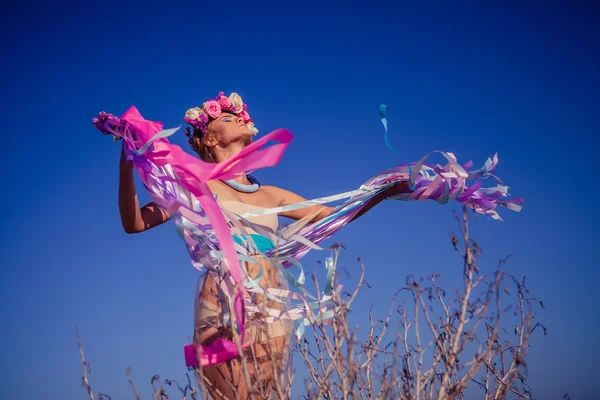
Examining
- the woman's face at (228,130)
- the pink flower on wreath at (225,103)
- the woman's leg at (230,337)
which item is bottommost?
the woman's leg at (230,337)

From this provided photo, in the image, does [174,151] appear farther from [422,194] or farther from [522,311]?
[522,311]

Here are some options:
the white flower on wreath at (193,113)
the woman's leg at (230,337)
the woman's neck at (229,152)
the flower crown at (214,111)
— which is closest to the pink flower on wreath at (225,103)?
the flower crown at (214,111)

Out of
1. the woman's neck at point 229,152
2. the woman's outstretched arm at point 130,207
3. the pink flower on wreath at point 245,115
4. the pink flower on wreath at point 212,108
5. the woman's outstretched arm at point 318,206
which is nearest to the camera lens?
the woman's outstretched arm at point 130,207

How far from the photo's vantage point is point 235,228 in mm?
2193

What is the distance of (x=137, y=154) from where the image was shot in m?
2.04

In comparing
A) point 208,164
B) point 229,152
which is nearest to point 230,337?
point 208,164

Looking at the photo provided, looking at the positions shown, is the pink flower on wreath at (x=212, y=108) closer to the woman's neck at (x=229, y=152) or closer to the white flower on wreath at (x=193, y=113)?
the white flower on wreath at (x=193, y=113)

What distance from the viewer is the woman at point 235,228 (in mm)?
1923

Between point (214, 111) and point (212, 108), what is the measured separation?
2cm

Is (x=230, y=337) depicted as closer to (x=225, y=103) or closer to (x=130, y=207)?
(x=130, y=207)

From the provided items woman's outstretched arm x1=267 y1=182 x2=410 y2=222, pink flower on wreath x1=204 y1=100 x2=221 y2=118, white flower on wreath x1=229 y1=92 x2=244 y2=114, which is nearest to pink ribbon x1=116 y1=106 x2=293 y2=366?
woman's outstretched arm x1=267 y1=182 x2=410 y2=222

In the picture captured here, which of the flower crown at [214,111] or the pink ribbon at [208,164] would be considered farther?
the flower crown at [214,111]

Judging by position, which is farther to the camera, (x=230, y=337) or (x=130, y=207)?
(x=130, y=207)

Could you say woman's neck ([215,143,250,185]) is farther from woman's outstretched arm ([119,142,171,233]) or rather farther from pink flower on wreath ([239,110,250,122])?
woman's outstretched arm ([119,142,171,233])
